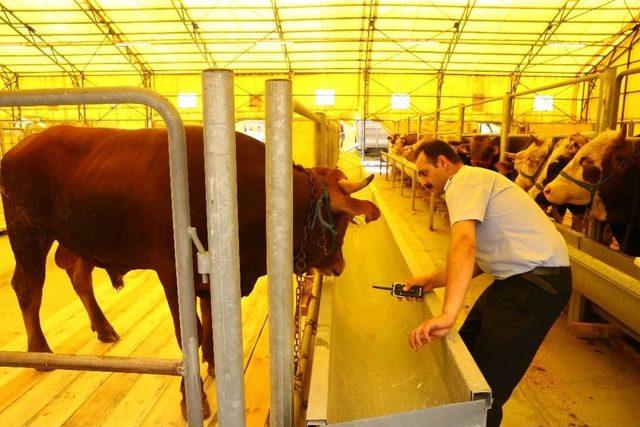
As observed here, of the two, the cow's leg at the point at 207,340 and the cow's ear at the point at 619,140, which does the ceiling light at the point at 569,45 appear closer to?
the cow's ear at the point at 619,140

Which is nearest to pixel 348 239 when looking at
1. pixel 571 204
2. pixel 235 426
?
pixel 571 204

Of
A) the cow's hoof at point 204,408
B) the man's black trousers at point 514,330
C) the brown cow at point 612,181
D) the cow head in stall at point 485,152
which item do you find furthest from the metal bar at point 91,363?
the cow head in stall at point 485,152

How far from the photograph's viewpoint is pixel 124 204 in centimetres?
282

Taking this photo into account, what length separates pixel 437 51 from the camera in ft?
72.2

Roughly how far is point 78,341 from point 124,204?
1579 millimetres

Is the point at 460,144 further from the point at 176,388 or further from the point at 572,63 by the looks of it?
the point at 572,63

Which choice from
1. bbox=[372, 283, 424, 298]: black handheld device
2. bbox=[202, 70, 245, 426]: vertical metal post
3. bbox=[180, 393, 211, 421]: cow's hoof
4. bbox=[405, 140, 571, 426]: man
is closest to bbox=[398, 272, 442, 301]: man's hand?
bbox=[372, 283, 424, 298]: black handheld device

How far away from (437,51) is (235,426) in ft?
74.6

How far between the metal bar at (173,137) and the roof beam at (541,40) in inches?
811

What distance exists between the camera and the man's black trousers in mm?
2256

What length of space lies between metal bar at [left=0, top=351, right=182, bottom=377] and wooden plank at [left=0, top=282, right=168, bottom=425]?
1.24 m

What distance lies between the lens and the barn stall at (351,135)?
256 cm

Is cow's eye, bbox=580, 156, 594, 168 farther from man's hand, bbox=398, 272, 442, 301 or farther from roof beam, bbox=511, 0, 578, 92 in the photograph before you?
roof beam, bbox=511, 0, 578, 92

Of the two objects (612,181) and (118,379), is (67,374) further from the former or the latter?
(612,181)
